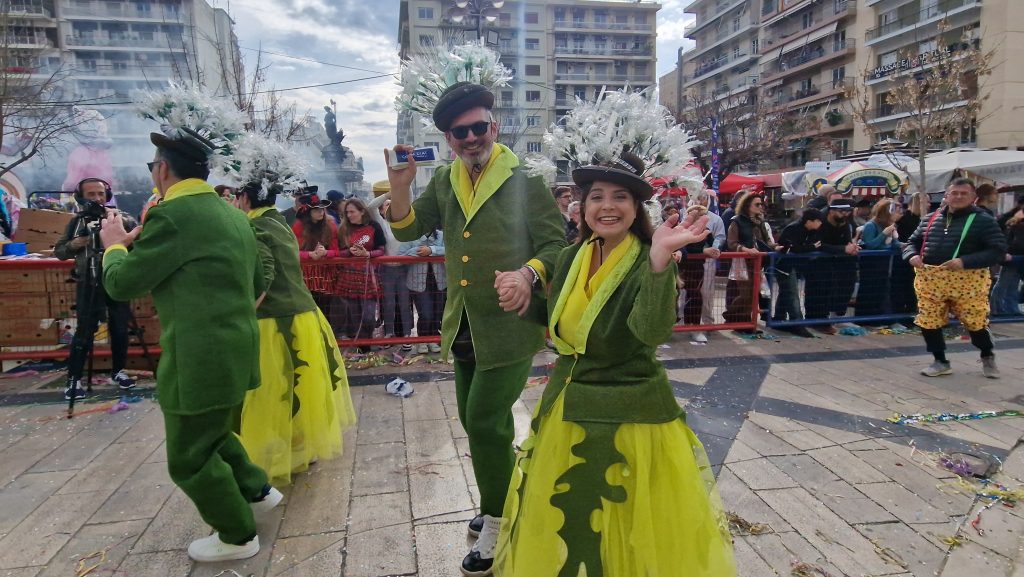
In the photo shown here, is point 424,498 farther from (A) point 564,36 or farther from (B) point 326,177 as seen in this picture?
(A) point 564,36

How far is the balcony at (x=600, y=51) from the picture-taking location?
74000 mm

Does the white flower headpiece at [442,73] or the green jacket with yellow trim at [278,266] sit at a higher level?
the white flower headpiece at [442,73]

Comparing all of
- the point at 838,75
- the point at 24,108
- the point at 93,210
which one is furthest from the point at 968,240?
the point at 838,75

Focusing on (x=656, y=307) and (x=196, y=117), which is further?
(x=196, y=117)

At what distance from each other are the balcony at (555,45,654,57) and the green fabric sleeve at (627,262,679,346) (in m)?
77.8

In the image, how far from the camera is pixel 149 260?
2279 mm

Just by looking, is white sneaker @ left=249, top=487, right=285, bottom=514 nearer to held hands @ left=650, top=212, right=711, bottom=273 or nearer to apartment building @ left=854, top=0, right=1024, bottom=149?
held hands @ left=650, top=212, right=711, bottom=273

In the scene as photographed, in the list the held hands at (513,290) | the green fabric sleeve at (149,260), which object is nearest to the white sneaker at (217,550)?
the green fabric sleeve at (149,260)

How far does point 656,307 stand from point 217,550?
2.27 meters

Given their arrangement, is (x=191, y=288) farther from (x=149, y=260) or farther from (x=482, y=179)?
(x=482, y=179)

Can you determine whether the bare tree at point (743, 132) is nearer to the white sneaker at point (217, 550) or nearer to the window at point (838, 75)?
the window at point (838, 75)

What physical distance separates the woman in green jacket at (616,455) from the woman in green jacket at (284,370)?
1.87m

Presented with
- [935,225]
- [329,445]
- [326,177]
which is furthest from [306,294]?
[326,177]

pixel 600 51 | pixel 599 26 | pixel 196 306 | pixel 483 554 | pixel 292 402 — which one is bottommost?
pixel 483 554
